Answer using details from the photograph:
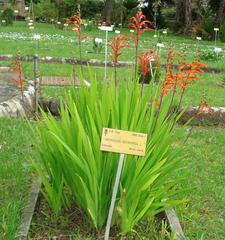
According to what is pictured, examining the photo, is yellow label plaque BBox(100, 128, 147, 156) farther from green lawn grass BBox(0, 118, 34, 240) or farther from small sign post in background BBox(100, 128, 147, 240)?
green lawn grass BBox(0, 118, 34, 240)

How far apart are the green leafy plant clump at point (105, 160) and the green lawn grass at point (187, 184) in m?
0.23

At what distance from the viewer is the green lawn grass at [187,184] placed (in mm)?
3035

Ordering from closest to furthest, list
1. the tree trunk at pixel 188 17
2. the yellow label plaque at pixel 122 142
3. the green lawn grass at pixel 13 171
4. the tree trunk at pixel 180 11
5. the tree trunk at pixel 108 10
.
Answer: the yellow label plaque at pixel 122 142, the green lawn grass at pixel 13 171, the tree trunk at pixel 188 17, the tree trunk at pixel 180 11, the tree trunk at pixel 108 10

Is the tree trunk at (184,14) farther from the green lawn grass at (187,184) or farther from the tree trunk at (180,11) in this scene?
the green lawn grass at (187,184)

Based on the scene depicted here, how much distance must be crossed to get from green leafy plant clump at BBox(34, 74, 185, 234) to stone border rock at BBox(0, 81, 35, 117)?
270 cm

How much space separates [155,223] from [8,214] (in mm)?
967

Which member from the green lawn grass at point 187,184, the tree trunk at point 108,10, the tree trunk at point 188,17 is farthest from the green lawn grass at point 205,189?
the tree trunk at point 108,10

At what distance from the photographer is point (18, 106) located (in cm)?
605

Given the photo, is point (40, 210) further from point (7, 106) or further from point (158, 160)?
point (7, 106)

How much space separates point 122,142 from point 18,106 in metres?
3.81

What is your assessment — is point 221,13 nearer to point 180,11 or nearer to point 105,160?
point 180,11

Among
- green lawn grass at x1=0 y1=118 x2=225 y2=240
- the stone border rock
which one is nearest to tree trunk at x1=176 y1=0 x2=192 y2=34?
the stone border rock

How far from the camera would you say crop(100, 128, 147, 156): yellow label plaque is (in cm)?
246

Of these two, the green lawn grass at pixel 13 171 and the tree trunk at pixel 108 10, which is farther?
the tree trunk at pixel 108 10
